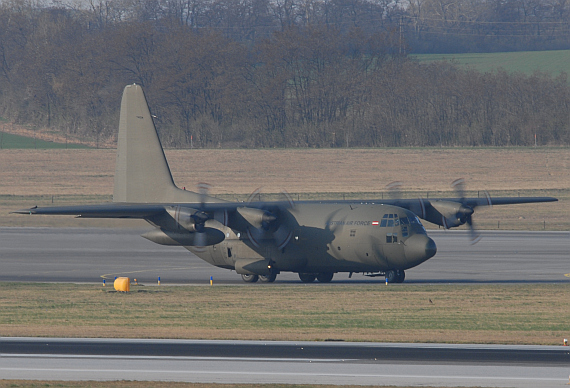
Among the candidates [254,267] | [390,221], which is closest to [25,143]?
[254,267]

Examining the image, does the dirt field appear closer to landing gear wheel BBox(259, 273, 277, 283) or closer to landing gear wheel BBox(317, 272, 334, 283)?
landing gear wheel BBox(317, 272, 334, 283)

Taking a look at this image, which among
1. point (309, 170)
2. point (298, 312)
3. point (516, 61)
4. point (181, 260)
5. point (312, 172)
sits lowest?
point (181, 260)

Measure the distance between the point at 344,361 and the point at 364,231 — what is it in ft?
48.7

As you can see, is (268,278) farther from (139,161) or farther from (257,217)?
(139,161)

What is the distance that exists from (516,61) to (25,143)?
233ft

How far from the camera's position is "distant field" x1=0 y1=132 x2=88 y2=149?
3674 inches

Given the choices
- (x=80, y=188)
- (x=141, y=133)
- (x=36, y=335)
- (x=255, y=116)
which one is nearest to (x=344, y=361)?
(x=36, y=335)

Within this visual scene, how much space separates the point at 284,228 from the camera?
33.5 m

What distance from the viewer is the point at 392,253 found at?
1246 inches

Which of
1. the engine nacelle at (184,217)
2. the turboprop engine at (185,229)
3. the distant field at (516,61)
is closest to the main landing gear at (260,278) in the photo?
the turboprop engine at (185,229)

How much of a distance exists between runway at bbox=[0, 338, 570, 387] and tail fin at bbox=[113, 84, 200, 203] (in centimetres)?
1666

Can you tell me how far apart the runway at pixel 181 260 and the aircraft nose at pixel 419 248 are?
3.41 meters

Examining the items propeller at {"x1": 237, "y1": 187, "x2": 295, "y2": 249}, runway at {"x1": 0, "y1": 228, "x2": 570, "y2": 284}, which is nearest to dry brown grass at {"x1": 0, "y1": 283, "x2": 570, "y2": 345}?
propeller at {"x1": 237, "y1": 187, "x2": 295, "y2": 249}

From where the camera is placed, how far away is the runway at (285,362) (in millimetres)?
15625
